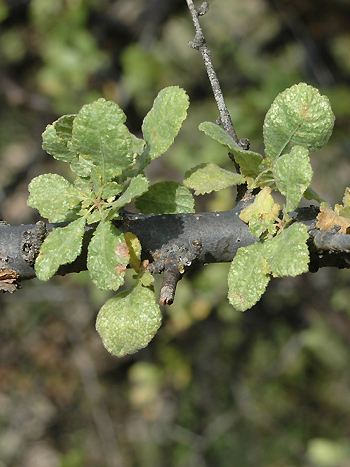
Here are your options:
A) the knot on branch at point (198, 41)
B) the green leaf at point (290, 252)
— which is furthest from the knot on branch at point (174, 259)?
the knot on branch at point (198, 41)

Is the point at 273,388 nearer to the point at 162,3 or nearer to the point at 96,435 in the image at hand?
Answer: the point at 96,435

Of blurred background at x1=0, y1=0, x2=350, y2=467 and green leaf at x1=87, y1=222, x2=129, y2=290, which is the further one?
blurred background at x1=0, y1=0, x2=350, y2=467

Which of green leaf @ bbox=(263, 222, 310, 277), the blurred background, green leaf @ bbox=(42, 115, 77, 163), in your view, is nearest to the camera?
green leaf @ bbox=(263, 222, 310, 277)

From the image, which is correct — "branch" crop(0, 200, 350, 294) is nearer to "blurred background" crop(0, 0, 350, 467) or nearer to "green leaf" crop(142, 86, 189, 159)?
"green leaf" crop(142, 86, 189, 159)

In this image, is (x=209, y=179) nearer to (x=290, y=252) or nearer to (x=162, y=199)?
(x=162, y=199)

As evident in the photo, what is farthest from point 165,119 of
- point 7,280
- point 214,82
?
point 7,280

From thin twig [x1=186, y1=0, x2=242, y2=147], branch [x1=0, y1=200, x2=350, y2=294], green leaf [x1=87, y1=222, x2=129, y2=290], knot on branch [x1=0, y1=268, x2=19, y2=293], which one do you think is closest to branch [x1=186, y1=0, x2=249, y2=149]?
thin twig [x1=186, y1=0, x2=242, y2=147]
